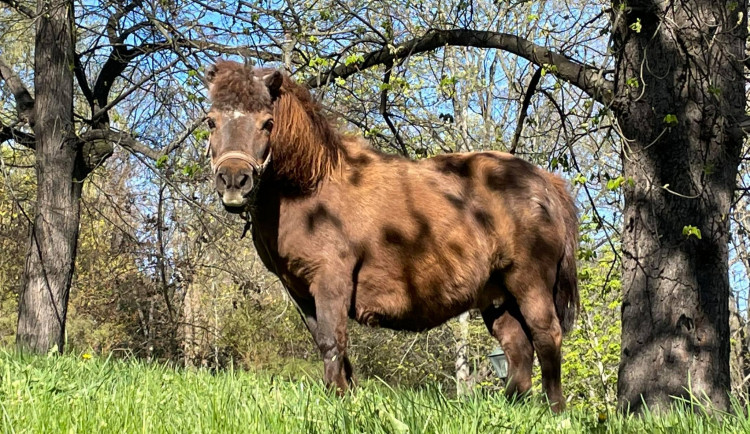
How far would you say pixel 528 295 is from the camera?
5.94m

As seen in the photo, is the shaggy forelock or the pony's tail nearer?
the shaggy forelock

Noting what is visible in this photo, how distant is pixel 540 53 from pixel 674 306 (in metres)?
2.63

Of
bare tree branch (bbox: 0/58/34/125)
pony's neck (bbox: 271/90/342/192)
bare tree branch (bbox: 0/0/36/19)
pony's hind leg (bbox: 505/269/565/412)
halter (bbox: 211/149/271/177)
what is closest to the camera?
halter (bbox: 211/149/271/177)

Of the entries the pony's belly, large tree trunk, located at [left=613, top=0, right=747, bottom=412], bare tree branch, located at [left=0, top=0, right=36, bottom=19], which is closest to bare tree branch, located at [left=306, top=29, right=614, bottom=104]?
large tree trunk, located at [left=613, top=0, right=747, bottom=412]

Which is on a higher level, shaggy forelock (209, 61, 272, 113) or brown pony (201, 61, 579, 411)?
shaggy forelock (209, 61, 272, 113)

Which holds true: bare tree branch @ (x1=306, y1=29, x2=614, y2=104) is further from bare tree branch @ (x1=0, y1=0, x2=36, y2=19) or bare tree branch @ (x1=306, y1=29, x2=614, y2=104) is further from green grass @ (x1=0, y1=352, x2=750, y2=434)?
bare tree branch @ (x1=0, y1=0, x2=36, y2=19)

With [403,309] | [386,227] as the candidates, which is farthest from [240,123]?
[403,309]

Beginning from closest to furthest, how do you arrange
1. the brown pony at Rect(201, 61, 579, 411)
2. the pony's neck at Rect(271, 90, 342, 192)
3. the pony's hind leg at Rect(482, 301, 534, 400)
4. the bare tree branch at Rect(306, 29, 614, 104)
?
the brown pony at Rect(201, 61, 579, 411), the pony's neck at Rect(271, 90, 342, 192), the pony's hind leg at Rect(482, 301, 534, 400), the bare tree branch at Rect(306, 29, 614, 104)

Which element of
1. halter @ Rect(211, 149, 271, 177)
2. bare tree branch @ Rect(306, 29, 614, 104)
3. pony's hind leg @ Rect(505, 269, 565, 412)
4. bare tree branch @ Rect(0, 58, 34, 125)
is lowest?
pony's hind leg @ Rect(505, 269, 565, 412)

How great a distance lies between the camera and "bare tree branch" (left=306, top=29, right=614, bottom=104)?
6750 mm

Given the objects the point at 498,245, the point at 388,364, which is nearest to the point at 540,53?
the point at 498,245

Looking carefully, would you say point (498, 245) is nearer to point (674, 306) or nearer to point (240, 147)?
point (674, 306)

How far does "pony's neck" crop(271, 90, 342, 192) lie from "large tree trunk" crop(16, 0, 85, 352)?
5143 millimetres

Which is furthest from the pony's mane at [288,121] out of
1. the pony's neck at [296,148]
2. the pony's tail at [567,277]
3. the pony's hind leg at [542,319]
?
the pony's tail at [567,277]
